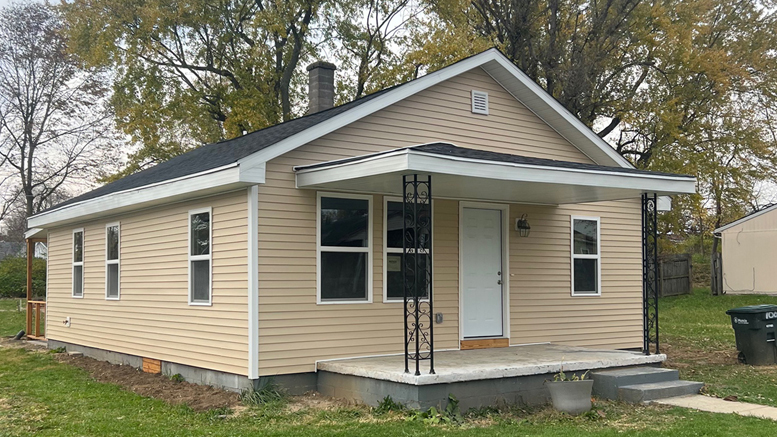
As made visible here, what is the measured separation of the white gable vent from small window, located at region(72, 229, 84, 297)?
7.63 meters

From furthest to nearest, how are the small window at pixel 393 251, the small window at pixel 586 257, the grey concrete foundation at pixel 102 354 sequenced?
the small window at pixel 586 257
the grey concrete foundation at pixel 102 354
the small window at pixel 393 251

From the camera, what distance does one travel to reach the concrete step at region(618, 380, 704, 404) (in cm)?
863

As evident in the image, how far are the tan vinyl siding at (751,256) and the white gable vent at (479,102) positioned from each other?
17.5 metres

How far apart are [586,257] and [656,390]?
11.7ft

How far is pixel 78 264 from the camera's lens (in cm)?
1398

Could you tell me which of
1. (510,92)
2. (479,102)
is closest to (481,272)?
(479,102)

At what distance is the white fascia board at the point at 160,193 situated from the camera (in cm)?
856

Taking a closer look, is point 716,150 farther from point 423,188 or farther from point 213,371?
point 213,371

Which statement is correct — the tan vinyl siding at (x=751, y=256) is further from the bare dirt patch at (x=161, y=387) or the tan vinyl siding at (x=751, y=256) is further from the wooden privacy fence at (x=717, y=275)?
the bare dirt patch at (x=161, y=387)

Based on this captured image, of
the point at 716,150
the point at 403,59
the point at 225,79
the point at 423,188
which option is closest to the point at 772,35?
the point at 716,150

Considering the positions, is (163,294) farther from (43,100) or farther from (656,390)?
(43,100)

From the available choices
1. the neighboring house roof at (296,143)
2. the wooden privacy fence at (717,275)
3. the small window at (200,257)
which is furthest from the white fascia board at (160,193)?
the wooden privacy fence at (717,275)

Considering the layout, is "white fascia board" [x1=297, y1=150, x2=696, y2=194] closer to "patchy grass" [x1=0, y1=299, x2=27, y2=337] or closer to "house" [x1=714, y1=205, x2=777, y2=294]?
"patchy grass" [x1=0, y1=299, x2=27, y2=337]

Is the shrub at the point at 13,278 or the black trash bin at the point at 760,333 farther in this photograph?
the shrub at the point at 13,278
